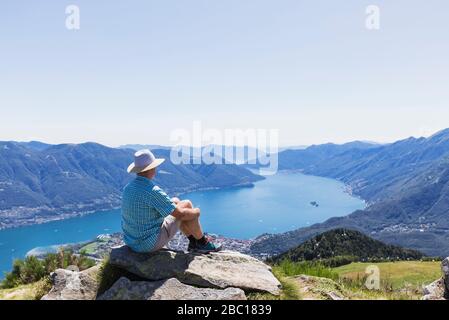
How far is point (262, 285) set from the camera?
928cm

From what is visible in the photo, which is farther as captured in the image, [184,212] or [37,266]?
[37,266]

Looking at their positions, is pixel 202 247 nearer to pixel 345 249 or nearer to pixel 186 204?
pixel 186 204

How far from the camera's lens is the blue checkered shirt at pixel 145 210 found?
9.51 metres

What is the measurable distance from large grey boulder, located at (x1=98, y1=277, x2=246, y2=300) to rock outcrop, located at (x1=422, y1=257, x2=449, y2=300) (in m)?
5.04

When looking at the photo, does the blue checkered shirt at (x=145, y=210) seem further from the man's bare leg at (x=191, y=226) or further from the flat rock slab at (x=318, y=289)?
the flat rock slab at (x=318, y=289)

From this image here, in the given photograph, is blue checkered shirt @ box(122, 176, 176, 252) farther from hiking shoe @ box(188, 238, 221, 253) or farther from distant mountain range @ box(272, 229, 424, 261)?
distant mountain range @ box(272, 229, 424, 261)

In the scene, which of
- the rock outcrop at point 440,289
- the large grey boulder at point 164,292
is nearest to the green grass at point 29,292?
the large grey boulder at point 164,292

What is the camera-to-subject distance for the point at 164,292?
820 centimetres

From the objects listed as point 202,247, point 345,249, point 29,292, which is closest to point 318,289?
point 202,247

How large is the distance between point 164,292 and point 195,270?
4.45 ft

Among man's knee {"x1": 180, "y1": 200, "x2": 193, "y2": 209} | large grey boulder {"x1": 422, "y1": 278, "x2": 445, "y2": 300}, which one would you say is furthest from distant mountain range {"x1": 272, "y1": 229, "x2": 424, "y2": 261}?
man's knee {"x1": 180, "y1": 200, "x2": 193, "y2": 209}
